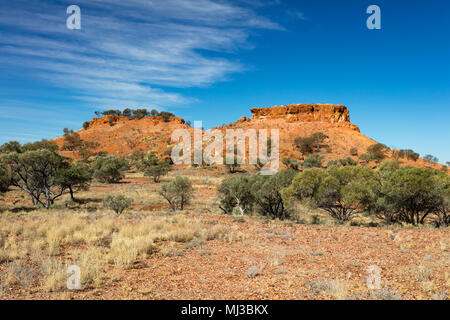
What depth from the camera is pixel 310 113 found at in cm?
9794

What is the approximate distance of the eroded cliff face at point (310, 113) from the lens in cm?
9350

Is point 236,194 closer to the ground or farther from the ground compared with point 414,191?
closer to the ground

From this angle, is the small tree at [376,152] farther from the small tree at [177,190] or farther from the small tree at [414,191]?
the small tree at [177,190]

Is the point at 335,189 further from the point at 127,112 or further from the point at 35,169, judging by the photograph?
the point at 127,112

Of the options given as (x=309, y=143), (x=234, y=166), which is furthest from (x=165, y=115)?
(x=309, y=143)

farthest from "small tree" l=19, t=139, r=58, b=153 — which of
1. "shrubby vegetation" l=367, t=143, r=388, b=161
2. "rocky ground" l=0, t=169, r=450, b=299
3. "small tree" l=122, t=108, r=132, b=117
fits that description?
"small tree" l=122, t=108, r=132, b=117

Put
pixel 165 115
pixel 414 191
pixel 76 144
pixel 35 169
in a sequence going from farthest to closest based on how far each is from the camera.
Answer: pixel 165 115, pixel 76 144, pixel 35 169, pixel 414 191

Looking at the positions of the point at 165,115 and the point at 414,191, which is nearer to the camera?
the point at 414,191

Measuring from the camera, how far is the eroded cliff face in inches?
3681

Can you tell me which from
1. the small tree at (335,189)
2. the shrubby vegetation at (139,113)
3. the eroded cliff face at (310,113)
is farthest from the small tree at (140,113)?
the small tree at (335,189)

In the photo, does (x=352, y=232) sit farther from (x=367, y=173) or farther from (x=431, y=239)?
(x=367, y=173)

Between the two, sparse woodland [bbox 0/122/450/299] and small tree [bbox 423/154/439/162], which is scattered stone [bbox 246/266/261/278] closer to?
sparse woodland [bbox 0/122/450/299]

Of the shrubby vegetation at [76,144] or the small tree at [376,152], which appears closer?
the small tree at [376,152]
